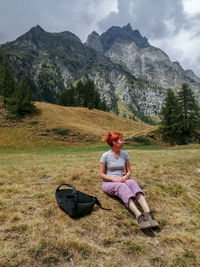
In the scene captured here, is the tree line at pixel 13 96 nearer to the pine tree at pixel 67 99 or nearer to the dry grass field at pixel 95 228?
the pine tree at pixel 67 99

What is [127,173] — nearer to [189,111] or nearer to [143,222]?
[143,222]

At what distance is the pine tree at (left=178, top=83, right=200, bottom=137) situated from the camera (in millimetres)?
41969

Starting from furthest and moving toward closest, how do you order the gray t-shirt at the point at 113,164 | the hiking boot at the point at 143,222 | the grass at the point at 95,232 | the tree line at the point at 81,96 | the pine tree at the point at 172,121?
the tree line at the point at 81,96
the pine tree at the point at 172,121
the gray t-shirt at the point at 113,164
the hiking boot at the point at 143,222
the grass at the point at 95,232

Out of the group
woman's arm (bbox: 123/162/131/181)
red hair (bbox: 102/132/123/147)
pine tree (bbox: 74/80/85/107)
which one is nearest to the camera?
woman's arm (bbox: 123/162/131/181)

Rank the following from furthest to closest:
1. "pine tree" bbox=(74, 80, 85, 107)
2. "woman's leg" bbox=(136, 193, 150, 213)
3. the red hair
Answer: "pine tree" bbox=(74, 80, 85, 107), the red hair, "woman's leg" bbox=(136, 193, 150, 213)

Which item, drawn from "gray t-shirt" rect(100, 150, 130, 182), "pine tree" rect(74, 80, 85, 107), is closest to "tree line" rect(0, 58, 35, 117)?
Answer: "pine tree" rect(74, 80, 85, 107)

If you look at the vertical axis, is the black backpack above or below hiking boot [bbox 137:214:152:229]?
above

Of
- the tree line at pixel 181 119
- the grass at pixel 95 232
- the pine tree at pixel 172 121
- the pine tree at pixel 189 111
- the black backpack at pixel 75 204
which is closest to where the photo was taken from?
the grass at pixel 95 232

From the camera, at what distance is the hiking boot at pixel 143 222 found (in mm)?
4224

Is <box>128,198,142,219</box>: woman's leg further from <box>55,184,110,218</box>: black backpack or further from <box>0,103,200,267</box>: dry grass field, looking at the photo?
<box>55,184,110,218</box>: black backpack

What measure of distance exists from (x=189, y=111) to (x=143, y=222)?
4523 centimetres

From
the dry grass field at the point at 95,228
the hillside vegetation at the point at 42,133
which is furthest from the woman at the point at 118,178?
the hillside vegetation at the point at 42,133

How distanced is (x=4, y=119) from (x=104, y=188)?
40.7 m

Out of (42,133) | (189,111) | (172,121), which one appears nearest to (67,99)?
(42,133)
